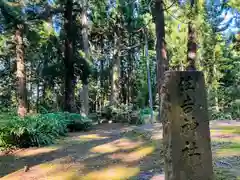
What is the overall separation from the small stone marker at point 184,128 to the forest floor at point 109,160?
105 centimetres

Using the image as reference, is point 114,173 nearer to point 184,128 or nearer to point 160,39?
point 184,128

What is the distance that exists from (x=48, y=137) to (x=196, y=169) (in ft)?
24.7

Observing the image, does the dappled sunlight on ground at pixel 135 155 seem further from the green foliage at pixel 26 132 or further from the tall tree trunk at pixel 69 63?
the tall tree trunk at pixel 69 63

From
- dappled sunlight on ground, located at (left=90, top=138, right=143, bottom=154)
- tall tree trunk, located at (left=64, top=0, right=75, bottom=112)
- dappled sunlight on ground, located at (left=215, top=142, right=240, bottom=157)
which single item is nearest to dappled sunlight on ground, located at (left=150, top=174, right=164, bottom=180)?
dappled sunlight on ground, located at (left=215, top=142, right=240, bottom=157)

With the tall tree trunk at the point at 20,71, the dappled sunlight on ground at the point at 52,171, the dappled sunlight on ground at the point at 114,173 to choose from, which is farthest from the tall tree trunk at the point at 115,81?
the dappled sunlight on ground at the point at 114,173

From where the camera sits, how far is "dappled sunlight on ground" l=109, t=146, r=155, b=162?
699cm

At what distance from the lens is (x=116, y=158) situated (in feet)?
23.8

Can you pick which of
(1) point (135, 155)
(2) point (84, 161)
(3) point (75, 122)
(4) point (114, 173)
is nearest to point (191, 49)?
(3) point (75, 122)

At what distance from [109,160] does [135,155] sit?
62cm

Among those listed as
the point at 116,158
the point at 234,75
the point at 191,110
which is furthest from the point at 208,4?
the point at 191,110

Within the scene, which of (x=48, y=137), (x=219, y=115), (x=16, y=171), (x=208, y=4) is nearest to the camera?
(x=16, y=171)

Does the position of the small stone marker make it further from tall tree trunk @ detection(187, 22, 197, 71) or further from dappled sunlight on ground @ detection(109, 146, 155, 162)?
tall tree trunk @ detection(187, 22, 197, 71)

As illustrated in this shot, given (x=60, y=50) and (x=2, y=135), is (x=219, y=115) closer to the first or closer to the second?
(x=60, y=50)

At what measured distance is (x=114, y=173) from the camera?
19.7 feet
